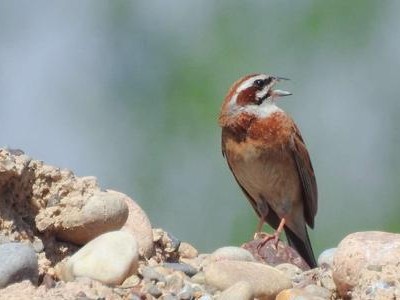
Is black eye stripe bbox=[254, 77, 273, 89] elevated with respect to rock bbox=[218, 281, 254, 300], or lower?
elevated

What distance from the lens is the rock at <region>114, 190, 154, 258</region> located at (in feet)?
14.7

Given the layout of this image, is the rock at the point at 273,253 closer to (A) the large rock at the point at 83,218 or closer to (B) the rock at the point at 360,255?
(A) the large rock at the point at 83,218

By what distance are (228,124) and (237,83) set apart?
0.25 metres

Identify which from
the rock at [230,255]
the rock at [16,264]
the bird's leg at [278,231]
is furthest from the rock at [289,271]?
the rock at [16,264]

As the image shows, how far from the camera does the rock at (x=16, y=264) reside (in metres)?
3.65

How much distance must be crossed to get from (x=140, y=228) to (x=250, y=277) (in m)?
0.60

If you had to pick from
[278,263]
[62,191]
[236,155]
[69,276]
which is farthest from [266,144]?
[69,276]

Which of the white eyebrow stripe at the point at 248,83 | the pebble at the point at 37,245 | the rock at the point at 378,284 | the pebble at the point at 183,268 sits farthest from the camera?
the white eyebrow stripe at the point at 248,83

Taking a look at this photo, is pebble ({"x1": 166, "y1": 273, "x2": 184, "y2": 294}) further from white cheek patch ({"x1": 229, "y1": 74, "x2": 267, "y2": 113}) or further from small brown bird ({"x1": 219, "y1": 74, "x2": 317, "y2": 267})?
white cheek patch ({"x1": 229, "y1": 74, "x2": 267, "y2": 113})

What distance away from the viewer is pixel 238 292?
3.86 m

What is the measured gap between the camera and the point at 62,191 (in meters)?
4.45

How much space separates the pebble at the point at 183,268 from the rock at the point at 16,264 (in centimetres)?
77

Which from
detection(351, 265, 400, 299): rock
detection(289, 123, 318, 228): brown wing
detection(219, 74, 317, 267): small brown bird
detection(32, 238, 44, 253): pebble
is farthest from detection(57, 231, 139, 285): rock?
detection(289, 123, 318, 228): brown wing

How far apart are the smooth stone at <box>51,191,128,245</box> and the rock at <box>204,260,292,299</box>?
377mm
